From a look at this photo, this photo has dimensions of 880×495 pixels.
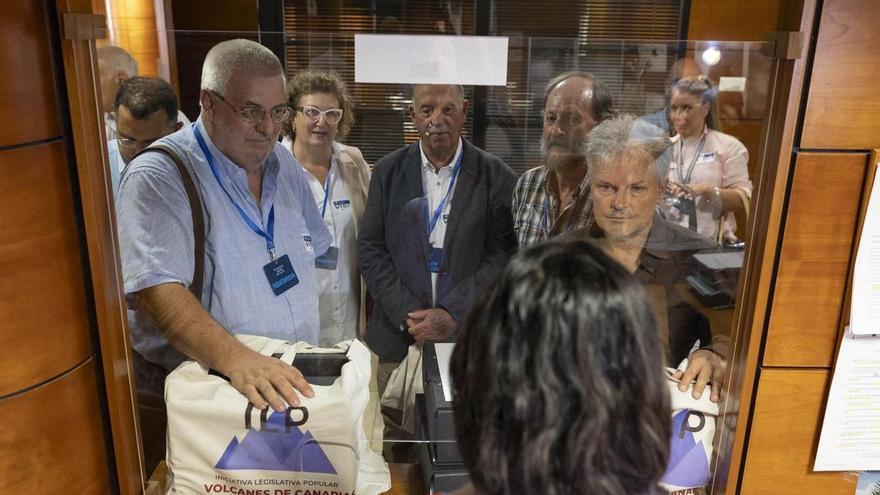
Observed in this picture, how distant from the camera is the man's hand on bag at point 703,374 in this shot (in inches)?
66.8

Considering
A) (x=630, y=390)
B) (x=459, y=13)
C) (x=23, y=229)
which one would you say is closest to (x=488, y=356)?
(x=630, y=390)

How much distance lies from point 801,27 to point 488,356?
1.06 meters

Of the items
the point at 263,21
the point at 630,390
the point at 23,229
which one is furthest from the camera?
the point at 263,21

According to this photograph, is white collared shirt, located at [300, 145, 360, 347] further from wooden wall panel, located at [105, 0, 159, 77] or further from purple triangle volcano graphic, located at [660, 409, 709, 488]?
purple triangle volcano graphic, located at [660, 409, 709, 488]

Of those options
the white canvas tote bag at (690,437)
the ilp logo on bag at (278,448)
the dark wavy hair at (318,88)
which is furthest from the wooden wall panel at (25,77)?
the white canvas tote bag at (690,437)

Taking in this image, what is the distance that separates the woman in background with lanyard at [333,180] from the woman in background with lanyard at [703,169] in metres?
0.74

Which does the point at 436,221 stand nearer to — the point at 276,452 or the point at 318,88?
the point at 318,88

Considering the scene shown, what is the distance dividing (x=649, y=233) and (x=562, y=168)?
27cm

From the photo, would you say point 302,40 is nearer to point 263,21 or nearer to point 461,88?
point 263,21

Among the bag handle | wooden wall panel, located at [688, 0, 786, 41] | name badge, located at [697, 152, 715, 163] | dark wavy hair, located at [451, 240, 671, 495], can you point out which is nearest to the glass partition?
name badge, located at [697, 152, 715, 163]

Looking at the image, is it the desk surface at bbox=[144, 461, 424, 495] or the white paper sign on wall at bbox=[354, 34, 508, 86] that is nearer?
the white paper sign on wall at bbox=[354, 34, 508, 86]

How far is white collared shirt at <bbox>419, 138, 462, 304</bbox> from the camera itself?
5.37 feet

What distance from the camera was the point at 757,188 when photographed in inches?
61.2

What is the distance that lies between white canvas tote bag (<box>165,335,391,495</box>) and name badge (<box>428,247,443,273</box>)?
303 millimetres
